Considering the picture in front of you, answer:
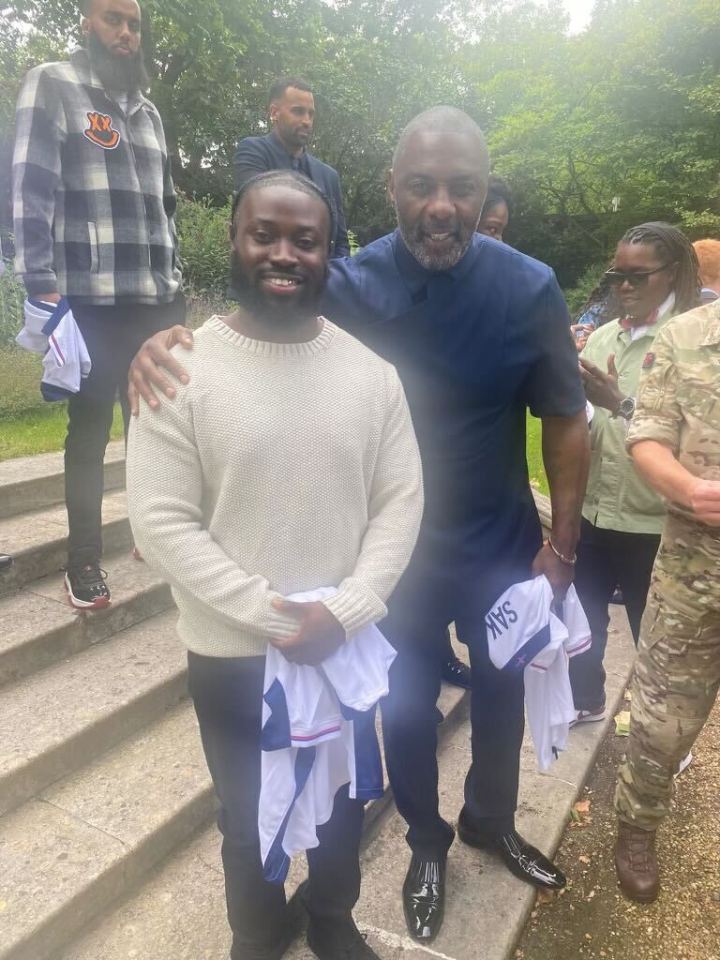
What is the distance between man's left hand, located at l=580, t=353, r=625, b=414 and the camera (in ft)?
8.36

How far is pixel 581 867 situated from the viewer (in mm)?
2510

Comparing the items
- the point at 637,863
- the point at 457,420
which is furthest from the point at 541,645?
the point at 637,863

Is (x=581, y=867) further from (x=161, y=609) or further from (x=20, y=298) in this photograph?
(x=20, y=298)

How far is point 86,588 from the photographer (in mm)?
2908

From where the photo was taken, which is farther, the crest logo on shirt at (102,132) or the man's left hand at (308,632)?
the crest logo on shirt at (102,132)

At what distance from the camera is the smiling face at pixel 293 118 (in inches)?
138

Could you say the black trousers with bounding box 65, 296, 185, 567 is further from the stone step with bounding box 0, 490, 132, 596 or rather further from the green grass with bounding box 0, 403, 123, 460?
the green grass with bounding box 0, 403, 123, 460

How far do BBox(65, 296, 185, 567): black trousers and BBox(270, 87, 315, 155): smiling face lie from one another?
132 cm

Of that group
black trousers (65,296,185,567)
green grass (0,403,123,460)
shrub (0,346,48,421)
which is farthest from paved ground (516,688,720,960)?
shrub (0,346,48,421)

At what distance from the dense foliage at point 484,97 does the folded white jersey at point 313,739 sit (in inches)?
434

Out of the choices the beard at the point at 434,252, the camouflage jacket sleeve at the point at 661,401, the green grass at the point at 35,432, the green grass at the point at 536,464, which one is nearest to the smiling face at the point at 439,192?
the beard at the point at 434,252

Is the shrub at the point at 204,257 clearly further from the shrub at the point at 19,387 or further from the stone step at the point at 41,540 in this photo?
the stone step at the point at 41,540

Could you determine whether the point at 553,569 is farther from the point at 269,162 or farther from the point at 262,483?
the point at 269,162

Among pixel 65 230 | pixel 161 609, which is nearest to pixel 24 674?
pixel 161 609
